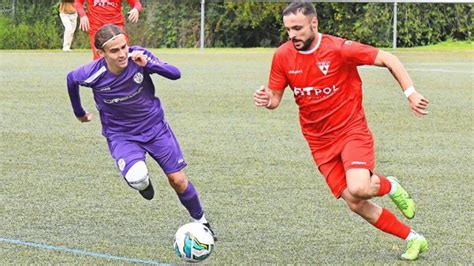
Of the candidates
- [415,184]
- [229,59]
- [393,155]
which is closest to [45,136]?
[393,155]

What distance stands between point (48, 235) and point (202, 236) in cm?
142

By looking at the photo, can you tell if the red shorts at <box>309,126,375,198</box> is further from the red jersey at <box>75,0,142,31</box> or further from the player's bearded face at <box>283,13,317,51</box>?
the red jersey at <box>75,0,142,31</box>

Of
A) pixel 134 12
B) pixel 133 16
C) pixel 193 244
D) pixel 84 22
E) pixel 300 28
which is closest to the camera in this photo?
pixel 193 244

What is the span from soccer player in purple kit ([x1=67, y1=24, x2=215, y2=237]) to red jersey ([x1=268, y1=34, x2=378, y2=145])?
0.90 metres

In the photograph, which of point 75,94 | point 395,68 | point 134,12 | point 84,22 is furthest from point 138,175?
point 84,22

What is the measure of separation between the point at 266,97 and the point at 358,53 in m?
0.64

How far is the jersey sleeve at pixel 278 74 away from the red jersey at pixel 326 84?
0.6 inches

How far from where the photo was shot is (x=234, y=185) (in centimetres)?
1015

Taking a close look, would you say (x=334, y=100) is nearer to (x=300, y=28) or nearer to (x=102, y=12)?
(x=300, y=28)

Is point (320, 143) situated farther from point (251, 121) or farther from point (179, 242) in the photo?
point (251, 121)

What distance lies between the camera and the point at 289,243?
7719 millimetres

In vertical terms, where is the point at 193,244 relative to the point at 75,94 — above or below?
below

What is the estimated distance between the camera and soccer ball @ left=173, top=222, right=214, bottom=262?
693cm

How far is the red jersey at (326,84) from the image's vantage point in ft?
24.6
